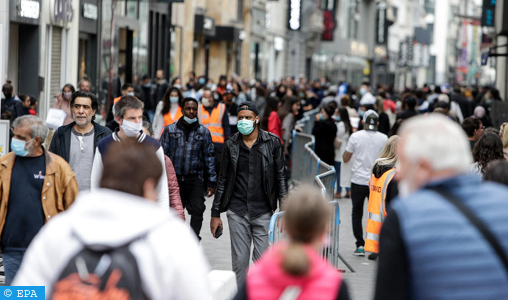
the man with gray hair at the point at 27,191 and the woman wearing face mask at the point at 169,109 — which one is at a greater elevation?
the woman wearing face mask at the point at 169,109

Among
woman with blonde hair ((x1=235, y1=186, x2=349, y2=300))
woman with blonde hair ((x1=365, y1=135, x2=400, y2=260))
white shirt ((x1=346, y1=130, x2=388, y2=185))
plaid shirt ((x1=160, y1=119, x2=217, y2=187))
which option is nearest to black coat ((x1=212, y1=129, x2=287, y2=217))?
woman with blonde hair ((x1=365, y1=135, x2=400, y2=260))

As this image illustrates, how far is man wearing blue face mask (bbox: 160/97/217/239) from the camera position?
9406 mm

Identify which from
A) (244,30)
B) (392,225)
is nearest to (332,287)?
(392,225)

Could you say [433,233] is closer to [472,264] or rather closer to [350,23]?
[472,264]

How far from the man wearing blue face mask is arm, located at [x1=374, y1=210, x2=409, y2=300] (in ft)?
20.1

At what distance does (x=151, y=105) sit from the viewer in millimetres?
21891

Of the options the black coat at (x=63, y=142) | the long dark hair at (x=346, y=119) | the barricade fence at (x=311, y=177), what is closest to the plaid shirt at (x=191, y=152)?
the barricade fence at (x=311, y=177)

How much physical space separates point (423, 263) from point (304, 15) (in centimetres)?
5253

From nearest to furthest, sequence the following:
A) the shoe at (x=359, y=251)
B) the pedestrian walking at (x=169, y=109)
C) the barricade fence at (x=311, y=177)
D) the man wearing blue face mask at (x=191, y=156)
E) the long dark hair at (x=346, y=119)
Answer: the barricade fence at (x=311, y=177), the man wearing blue face mask at (x=191, y=156), the shoe at (x=359, y=251), the pedestrian walking at (x=169, y=109), the long dark hair at (x=346, y=119)

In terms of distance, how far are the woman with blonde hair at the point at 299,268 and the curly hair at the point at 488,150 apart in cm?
434

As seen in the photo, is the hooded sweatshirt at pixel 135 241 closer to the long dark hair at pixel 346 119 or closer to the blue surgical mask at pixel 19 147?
the blue surgical mask at pixel 19 147

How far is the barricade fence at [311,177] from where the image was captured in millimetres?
7684

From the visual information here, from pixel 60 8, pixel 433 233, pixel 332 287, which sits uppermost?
pixel 60 8

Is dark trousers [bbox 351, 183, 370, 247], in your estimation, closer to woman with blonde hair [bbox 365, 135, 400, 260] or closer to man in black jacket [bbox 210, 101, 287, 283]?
woman with blonde hair [bbox 365, 135, 400, 260]
